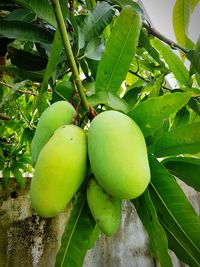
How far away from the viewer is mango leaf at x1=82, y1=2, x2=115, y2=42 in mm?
768

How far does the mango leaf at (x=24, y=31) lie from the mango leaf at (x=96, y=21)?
9 centimetres

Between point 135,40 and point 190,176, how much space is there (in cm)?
27

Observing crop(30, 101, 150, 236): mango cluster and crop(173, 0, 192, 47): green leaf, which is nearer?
crop(30, 101, 150, 236): mango cluster

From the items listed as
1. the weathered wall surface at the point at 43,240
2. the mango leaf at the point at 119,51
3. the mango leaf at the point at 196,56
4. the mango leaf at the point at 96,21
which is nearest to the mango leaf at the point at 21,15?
the mango leaf at the point at 96,21

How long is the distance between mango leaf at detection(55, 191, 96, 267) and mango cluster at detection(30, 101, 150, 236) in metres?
0.07

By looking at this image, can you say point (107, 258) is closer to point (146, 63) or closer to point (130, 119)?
point (146, 63)

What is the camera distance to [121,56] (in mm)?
610

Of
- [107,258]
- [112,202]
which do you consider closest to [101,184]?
[112,202]

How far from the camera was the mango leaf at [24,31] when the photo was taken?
73cm

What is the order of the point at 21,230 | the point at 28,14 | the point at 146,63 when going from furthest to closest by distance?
the point at 21,230 → the point at 146,63 → the point at 28,14

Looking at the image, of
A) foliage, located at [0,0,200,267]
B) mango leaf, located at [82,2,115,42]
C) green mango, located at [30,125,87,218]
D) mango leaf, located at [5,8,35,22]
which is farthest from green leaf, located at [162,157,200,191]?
mango leaf, located at [5,8,35,22]

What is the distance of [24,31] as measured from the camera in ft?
2.47

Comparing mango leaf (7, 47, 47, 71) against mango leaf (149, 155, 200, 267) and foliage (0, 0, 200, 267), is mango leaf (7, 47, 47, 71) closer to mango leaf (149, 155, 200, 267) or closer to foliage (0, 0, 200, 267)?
foliage (0, 0, 200, 267)

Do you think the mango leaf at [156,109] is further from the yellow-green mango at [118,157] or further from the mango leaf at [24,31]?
the mango leaf at [24,31]
